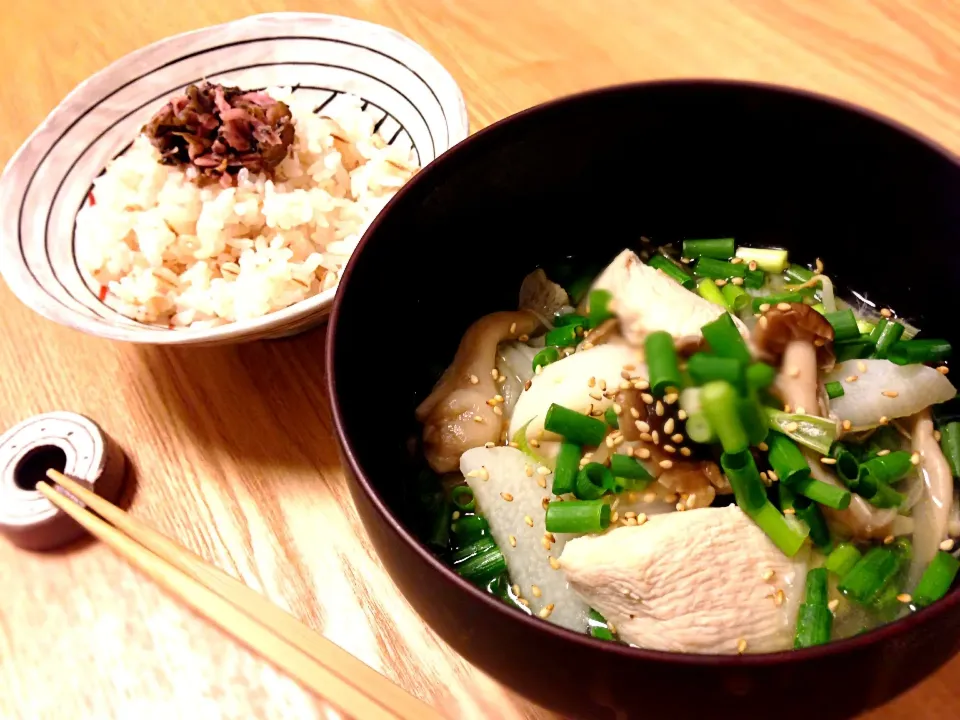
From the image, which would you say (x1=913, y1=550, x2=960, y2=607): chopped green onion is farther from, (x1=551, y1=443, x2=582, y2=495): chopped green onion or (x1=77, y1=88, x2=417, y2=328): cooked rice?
(x1=77, y1=88, x2=417, y2=328): cooked rice

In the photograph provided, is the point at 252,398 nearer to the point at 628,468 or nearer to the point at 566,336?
the point at 566,336

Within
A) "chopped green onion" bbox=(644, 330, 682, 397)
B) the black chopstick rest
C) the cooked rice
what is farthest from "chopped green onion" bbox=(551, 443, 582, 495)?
the black chopstick rest

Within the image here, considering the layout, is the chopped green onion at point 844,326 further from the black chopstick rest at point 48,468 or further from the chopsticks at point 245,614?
the black chopstick rest at point 48,468

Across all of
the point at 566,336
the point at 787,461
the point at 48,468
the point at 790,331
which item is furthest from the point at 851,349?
the point at 48,468

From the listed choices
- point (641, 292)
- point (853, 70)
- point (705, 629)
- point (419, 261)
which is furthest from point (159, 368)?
point (853, 70)

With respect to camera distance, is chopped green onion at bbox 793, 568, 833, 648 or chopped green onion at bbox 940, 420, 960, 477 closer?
chopped green onion at bbox 793, 568, 833, 648

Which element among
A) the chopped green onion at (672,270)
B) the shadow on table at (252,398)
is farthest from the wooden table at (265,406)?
the chopped green onion at (672,270)
